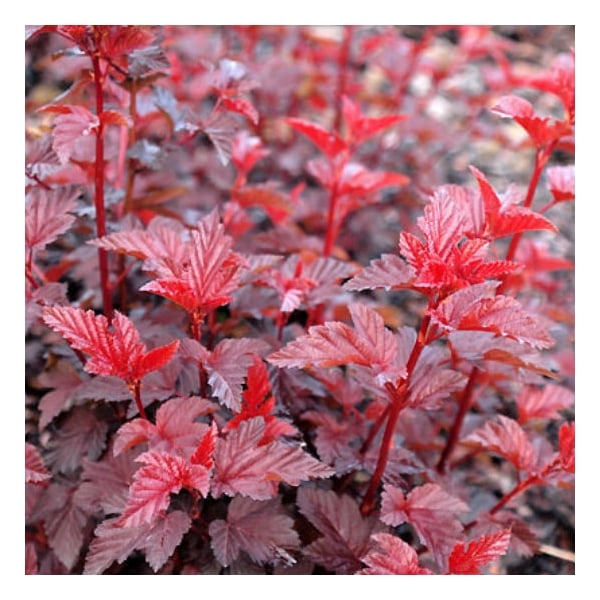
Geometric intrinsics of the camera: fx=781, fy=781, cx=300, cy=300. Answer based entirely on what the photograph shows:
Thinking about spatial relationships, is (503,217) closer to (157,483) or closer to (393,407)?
(393,407)

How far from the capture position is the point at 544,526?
1778 millimetres

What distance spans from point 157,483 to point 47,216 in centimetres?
53

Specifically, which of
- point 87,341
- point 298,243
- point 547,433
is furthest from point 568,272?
point 87,341

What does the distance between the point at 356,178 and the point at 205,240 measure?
52 cm

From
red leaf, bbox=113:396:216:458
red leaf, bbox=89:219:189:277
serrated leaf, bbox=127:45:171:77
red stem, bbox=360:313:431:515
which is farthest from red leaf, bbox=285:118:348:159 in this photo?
red leaf, bbox=113:396:216:458

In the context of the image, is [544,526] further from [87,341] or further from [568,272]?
[87,341]

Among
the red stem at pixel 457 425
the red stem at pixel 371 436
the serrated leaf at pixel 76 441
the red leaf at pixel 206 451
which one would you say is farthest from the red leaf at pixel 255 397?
the red stem at pixel 457 425

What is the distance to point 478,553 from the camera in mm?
1053

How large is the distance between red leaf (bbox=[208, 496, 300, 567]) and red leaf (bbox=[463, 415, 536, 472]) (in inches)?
15.2

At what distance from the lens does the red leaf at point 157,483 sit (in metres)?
0.99

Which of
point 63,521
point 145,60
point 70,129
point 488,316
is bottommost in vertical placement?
point 63,521

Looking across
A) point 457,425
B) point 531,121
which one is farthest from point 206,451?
point 531,121

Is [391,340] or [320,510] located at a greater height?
[391,340]

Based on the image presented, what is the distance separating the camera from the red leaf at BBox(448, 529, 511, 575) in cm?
105
